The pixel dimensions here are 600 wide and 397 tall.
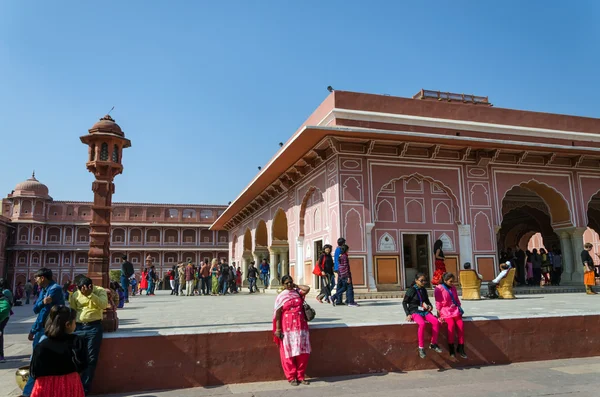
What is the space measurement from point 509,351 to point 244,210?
1988 centimetres

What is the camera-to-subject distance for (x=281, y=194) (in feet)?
59.1

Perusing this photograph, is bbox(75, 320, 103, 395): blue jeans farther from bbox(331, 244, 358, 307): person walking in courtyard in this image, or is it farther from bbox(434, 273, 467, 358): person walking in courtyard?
bbox(331, 244, 358, 307): person walking in courtyard

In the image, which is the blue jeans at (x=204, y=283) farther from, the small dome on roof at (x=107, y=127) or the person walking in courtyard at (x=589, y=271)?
the person walking in courtyard at (x=589, y=271)

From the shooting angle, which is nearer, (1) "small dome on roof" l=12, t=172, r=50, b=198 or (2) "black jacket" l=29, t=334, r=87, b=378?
(2) "black jacket" l=29, t=334, r=87, b=378

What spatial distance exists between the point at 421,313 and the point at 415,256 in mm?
8559

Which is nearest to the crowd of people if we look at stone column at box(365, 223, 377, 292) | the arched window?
the arched window

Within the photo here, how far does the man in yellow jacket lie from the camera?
4.80m

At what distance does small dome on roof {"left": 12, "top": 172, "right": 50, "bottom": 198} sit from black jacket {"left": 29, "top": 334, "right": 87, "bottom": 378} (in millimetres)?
50911

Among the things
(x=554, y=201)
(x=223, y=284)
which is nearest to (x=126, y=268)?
(x=223, y=284)

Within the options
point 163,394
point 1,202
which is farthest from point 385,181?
point 1,202

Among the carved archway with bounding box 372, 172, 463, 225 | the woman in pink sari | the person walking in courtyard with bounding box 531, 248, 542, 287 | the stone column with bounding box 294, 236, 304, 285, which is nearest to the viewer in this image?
the woman in pink sari

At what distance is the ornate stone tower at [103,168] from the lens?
6379 millimetres

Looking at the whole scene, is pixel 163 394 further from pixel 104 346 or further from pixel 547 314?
pixel 547 314

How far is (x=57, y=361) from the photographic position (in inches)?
139
